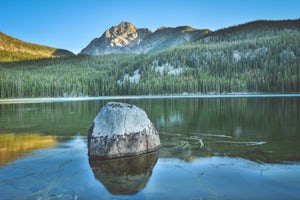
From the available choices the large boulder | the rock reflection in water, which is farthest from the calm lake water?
the large boulder

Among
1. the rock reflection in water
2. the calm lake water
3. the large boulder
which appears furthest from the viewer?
the large boulder

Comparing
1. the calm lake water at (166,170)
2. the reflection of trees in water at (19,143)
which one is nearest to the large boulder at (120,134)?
the calm lake water at (166,170)

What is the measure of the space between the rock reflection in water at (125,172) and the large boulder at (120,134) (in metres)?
0.58

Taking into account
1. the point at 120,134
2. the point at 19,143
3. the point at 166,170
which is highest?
the point at 120,134

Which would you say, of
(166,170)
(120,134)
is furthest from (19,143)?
(166,170)

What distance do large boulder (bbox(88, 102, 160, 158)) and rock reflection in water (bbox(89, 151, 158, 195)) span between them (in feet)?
1.91

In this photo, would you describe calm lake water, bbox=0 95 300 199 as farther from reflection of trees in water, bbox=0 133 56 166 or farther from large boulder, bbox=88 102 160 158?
large boulder, bbox=88 102 160 158

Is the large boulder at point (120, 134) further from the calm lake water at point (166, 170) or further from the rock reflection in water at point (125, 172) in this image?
the calm lake water at point (166, 170)

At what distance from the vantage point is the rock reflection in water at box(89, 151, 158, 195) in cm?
1098

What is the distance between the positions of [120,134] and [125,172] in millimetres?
3451

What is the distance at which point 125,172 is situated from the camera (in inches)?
512

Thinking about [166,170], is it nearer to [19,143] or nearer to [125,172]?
[125,172]

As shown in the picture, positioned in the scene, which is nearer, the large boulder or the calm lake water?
the calm lake water

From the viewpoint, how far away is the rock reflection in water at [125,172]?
1098 cm
